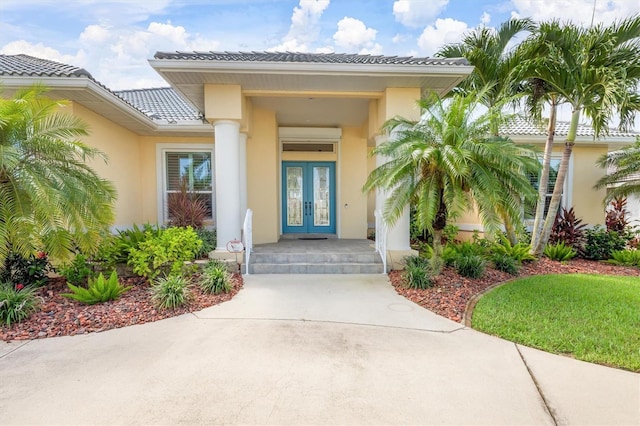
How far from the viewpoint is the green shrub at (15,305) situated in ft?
14.0

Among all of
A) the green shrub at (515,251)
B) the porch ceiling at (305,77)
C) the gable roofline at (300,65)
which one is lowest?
the green shrub at (515,251)

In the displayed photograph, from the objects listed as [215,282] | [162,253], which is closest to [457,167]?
[215,282]

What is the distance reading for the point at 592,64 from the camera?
7102 millimetres

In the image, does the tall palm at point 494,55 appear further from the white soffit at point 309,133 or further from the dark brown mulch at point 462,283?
the white soffit at point 309,133

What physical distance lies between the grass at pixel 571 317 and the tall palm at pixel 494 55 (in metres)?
2.24

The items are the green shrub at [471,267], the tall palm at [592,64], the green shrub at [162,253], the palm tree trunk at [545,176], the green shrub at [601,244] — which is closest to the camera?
the green shrub at [162,253]

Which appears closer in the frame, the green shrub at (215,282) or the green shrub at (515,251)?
the green shrub at (215,282)

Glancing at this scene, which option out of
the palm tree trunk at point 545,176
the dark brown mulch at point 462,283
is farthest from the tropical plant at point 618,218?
the palm tree trunk at point 545,176

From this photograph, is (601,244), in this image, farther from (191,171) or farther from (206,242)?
(191,171)

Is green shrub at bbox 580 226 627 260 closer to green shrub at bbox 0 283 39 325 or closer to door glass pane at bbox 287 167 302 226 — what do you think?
door glass pane at bbox 287 167 302 226

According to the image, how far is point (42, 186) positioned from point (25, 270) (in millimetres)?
2105

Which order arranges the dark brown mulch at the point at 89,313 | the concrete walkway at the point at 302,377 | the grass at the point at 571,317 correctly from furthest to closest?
the dark brown mulch at the point at 89,313 → the grass at the point at 571,317 → the concrete walkway at the point at 302,377

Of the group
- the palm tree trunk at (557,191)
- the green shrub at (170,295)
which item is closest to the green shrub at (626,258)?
the palm tree trunk at (557,191)

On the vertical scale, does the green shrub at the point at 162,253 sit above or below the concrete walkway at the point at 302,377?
above
